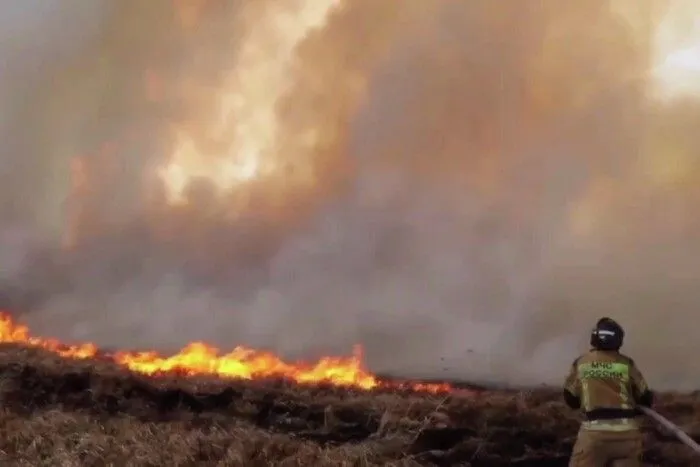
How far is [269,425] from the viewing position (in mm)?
12844

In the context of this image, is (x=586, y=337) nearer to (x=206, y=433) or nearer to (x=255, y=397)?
(x=255, y=397)

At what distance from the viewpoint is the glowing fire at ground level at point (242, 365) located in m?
17.2

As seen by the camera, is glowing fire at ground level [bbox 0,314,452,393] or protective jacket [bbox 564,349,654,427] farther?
glowing fire at ground level [bbox 0,314,452,393]

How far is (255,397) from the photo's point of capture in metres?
14.0

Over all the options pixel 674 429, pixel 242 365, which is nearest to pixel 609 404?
pixel 674 429

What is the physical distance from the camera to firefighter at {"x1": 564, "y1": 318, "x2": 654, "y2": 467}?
819 cm

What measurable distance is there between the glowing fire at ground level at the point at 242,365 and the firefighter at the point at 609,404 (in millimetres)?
7648

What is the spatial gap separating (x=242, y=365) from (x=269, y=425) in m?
7.06

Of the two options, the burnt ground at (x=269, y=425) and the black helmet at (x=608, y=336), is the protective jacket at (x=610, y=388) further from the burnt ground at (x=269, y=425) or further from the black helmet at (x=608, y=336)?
the burnt ground at (x=269, y=425)

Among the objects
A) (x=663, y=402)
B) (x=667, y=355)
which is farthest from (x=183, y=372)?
(x=667, y=355)

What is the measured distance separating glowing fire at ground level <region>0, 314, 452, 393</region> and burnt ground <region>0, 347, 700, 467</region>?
5.08 ft

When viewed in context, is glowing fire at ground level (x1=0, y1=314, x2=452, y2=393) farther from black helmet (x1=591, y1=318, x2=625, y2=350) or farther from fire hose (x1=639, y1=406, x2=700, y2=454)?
fire hose (x1=639, y1=406, x2=700, y2=454)

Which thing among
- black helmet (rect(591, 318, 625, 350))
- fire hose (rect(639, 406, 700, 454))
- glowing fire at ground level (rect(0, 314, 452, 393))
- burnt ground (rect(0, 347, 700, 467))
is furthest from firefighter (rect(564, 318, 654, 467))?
glowing fire at ground level (rect(0, 314, 452, 393))

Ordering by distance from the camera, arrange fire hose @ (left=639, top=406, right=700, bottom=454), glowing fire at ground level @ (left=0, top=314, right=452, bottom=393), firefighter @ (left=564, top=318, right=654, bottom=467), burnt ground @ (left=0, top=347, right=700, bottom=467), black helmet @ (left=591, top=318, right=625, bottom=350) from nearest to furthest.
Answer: fire hose @ (left=639, top=406, right=700, bottom=454), firefighter @ (left=564, top=318, right=654, bottom=467), black helmet @ (left=591, top=318, right=625, bottom=350), burnt ground @ (left=0, top=347, right=700, bottom=467), glowing fire at ground level @ (left=0, top=314, right=452, bottom=393)
